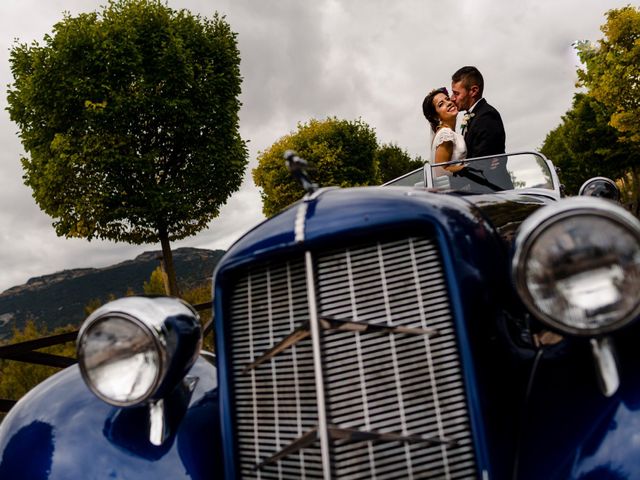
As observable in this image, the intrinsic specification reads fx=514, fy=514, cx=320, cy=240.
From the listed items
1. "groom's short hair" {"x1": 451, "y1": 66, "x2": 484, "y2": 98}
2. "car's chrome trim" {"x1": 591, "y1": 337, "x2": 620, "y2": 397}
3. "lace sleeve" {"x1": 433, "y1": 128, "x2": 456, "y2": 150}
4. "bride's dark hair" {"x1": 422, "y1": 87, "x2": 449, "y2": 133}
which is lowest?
"car's chrome trim" {"x1": 591, "y1": 337, "x2": 620, "y2": 397}

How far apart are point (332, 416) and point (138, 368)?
73cm

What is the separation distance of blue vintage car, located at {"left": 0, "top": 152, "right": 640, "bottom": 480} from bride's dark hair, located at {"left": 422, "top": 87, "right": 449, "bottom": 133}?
9.75 ft

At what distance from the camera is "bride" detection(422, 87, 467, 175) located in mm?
4254

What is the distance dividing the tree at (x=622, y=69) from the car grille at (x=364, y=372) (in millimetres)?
23565

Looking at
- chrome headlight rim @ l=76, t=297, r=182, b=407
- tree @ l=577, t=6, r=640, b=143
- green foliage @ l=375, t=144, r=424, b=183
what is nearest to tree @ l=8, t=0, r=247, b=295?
chrome headlight rim @ l=76, t=297, r=182, b=407

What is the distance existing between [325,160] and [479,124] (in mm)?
27205

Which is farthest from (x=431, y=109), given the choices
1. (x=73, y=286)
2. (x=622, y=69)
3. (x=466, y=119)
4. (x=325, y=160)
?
(x=73, y=286)

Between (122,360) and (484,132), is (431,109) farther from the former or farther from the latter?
(122,360)

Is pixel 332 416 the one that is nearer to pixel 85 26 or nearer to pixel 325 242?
pixel 325 242

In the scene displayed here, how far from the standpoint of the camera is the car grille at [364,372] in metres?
1.53

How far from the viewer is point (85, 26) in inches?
600

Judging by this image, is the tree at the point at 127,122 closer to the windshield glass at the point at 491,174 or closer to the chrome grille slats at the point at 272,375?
the windshield glass at the point at 491,174

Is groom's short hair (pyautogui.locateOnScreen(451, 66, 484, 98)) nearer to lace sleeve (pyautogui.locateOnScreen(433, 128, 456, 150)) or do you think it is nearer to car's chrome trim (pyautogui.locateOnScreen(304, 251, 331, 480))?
lace sleeve (pyautogui.locateOnScreen(433, 128, 456, 150))

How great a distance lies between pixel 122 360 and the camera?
1810mm
